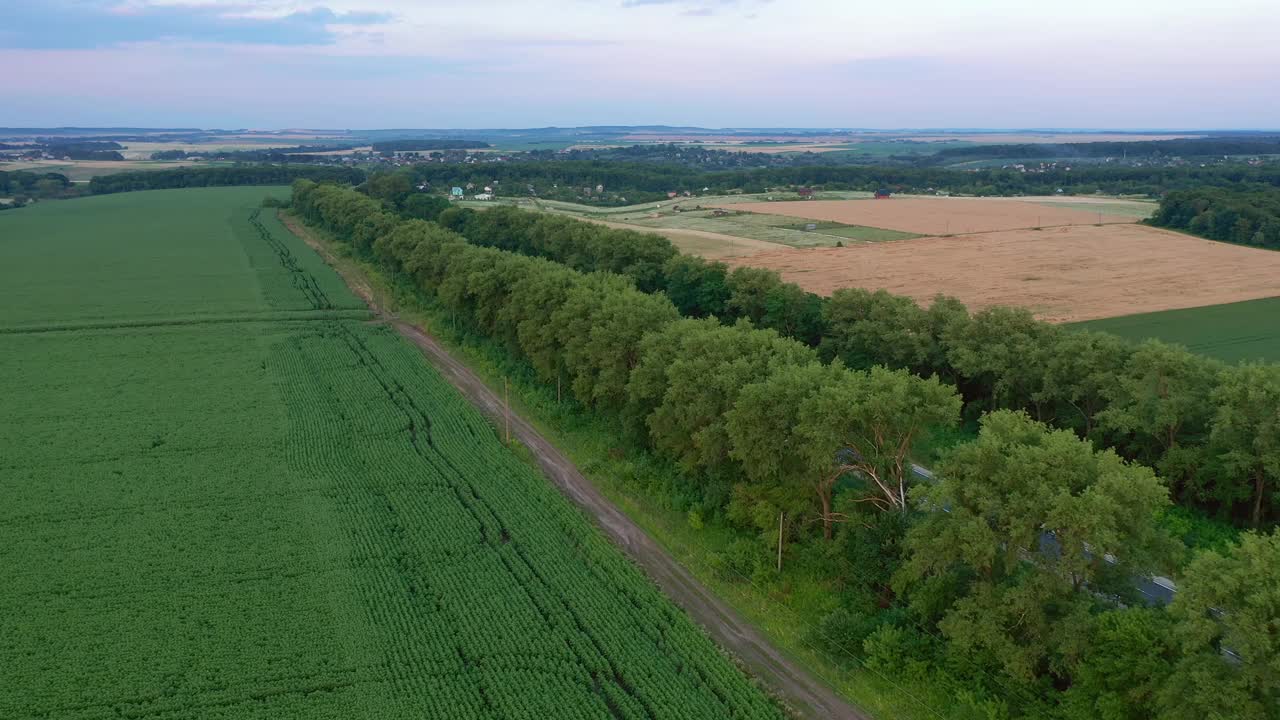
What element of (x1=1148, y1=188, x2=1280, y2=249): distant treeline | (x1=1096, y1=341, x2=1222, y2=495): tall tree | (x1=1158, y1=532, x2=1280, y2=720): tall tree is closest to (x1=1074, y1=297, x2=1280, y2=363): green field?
(x1=1096, y1=341, x2=1222, y2=495): tall tree

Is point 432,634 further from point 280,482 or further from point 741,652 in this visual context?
point 280,482

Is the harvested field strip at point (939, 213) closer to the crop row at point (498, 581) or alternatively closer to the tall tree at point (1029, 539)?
the crop row at point (498, 581)

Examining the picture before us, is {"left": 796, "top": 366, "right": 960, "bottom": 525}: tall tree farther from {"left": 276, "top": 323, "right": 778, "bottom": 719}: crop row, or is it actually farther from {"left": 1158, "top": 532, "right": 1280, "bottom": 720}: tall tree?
{"left": 1158, "top": 532, "right": 1280, "bottom": 720}: tall tree

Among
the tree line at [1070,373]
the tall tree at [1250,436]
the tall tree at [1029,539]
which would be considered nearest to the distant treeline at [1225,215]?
the tree line at [1070,373]

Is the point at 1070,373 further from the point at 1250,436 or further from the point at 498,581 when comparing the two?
the point at 498,581

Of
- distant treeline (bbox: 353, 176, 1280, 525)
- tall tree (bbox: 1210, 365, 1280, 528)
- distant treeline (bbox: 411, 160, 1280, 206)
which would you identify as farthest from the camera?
distant treeline (bbox: 411, 160, 1280, 206)

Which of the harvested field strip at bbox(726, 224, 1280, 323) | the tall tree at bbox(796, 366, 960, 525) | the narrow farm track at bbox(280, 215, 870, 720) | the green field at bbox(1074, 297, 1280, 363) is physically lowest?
the narrow farm track at bbox(280, 215, 870, 720)

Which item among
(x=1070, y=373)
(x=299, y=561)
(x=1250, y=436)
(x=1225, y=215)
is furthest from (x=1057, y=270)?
(x=299, y=561)
